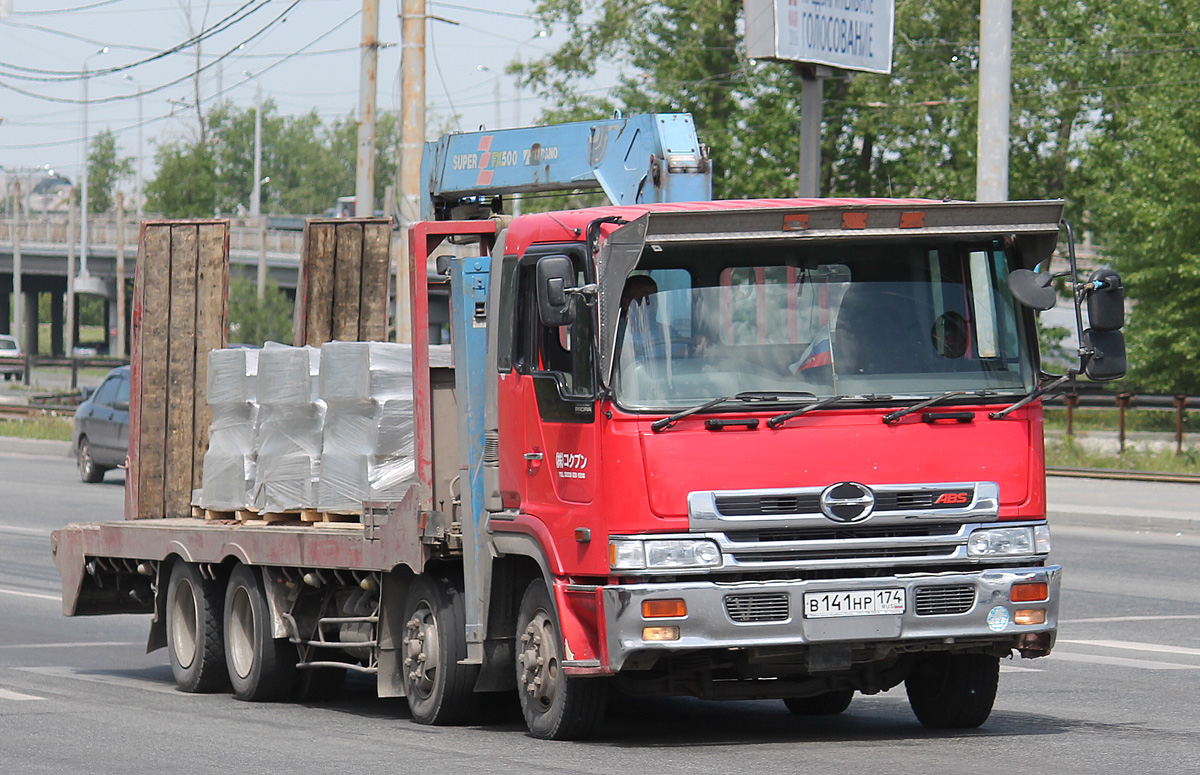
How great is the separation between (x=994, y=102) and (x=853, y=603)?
44.4 feet

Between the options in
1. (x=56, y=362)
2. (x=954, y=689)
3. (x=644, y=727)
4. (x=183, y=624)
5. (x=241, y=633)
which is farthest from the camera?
(x=56, y=362)

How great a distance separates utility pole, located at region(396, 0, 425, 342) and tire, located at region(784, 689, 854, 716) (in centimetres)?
970

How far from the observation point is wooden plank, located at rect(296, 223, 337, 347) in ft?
40.0

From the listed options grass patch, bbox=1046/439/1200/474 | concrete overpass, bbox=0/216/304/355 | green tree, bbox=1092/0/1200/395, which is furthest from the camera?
concrete overpass, bbox=0/216/304/355

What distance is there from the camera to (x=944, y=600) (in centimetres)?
794

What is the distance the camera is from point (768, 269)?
26.3 feet

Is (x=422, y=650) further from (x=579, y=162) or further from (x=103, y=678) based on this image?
(x=103, y=678)

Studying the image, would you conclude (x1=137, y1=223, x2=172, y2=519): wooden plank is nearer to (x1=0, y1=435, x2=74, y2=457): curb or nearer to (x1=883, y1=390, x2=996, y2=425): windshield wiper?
(x1=883, y1=390, x2=996, y2=425): windshield wiper

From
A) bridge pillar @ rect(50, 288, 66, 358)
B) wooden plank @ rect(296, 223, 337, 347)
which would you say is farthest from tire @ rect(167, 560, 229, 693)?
bridge pillar @ rect(50, 288, 66, 358)

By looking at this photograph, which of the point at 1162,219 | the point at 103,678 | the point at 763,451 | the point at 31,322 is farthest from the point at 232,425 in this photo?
the point at 31,322

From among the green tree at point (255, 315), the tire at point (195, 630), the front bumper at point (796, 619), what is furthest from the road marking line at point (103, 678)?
the green tree at point (255, 315)

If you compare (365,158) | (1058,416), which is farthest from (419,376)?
(1058,416)

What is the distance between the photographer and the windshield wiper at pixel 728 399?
7742 millimetres

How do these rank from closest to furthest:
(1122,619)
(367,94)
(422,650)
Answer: (422,650)
(1122,619)
(367,94)
